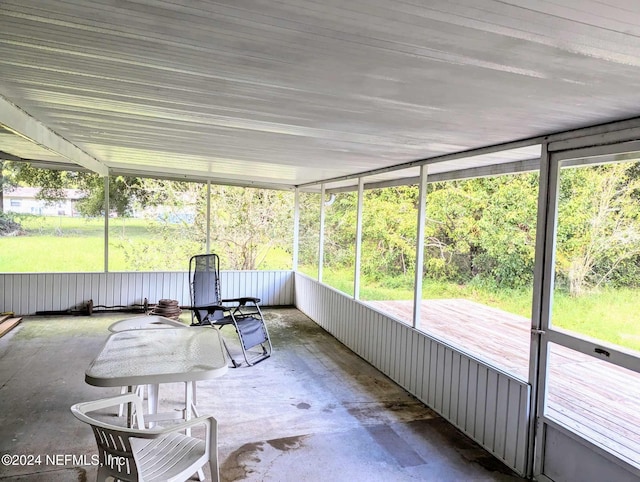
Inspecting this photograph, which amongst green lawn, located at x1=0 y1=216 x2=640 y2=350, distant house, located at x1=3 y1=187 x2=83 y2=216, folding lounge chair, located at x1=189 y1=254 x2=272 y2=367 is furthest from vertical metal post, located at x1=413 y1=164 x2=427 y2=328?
distant house, located at x1=3 y1=187 x2=83 y2=216

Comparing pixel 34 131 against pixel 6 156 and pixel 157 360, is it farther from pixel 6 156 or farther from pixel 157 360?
pixel 6 156

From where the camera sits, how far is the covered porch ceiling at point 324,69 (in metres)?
1.20

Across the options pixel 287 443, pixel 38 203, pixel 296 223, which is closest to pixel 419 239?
pixel 287 443

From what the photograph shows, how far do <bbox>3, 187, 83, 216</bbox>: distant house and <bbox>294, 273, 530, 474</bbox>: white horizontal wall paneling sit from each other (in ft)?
17.6

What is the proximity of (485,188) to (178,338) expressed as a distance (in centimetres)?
818

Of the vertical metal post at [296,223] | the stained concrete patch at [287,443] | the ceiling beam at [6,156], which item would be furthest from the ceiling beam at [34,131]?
the vertical metal post at [296,223]

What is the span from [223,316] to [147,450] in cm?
318

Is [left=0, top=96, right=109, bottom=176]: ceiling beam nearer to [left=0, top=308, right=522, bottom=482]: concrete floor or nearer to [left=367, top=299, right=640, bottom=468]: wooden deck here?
[left=0, top=308, right=522, bottom=482]: concrete floor

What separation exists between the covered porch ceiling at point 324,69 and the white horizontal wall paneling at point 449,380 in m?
1.72

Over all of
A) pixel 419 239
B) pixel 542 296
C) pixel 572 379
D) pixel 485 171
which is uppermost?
pixel 485 171

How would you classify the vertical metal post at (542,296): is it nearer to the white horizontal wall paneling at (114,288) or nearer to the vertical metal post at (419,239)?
the vertical metal post at (419,239)

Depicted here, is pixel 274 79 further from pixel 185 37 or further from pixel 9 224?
pixel 9 224

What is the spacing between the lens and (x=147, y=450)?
1.99m

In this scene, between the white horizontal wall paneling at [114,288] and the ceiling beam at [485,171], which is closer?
the ceiling beam at [485,171]
